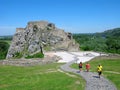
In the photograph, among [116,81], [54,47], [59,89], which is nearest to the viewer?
[59,89]

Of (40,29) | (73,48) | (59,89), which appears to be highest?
(40,29)

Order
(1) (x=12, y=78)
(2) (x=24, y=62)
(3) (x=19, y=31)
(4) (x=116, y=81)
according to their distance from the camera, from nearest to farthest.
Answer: (4) (x=116, y=81), (1) (x=12, y=78), (2) (x=24, y=62), (3) (x=19, y=31)

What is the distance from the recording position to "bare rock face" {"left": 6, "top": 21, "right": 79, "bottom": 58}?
199ft

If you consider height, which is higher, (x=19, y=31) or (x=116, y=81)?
(x=19, y=31)

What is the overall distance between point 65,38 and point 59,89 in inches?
1771

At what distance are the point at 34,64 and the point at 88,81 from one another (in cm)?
1654

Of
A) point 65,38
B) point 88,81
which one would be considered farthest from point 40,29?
point 88,81

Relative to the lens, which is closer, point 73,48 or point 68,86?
point 68,86

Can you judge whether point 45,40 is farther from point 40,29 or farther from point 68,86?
point 68,86

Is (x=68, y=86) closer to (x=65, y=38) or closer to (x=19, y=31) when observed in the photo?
(x=65, y=38)

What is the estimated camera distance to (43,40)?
2475 inches

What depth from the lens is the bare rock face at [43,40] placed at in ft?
199

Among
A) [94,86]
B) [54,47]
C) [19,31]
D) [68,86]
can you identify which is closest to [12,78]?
[68,86]

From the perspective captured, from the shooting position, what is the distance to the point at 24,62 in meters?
37.0
